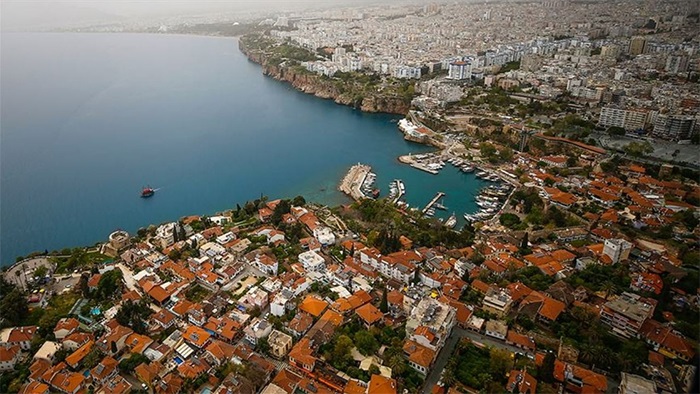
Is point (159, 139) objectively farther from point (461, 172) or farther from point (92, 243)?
point (461, 172)

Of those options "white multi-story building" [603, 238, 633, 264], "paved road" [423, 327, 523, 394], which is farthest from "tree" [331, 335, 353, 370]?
"white multi-story building" [603, 238, 633, 264]

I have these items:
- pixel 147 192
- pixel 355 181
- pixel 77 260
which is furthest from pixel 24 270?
pixel 355 181

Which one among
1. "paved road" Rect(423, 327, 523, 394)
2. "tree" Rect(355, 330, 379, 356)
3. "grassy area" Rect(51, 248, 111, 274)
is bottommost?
"grassy area" Rect(51, 248, 111, 274)

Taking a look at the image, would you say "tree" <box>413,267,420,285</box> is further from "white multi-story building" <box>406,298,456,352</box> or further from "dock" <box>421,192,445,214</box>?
"dock" <box>421,192,445,214</box>

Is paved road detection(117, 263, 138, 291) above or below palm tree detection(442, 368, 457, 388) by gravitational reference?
below

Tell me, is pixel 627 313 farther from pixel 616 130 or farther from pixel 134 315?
pixel 616 130
